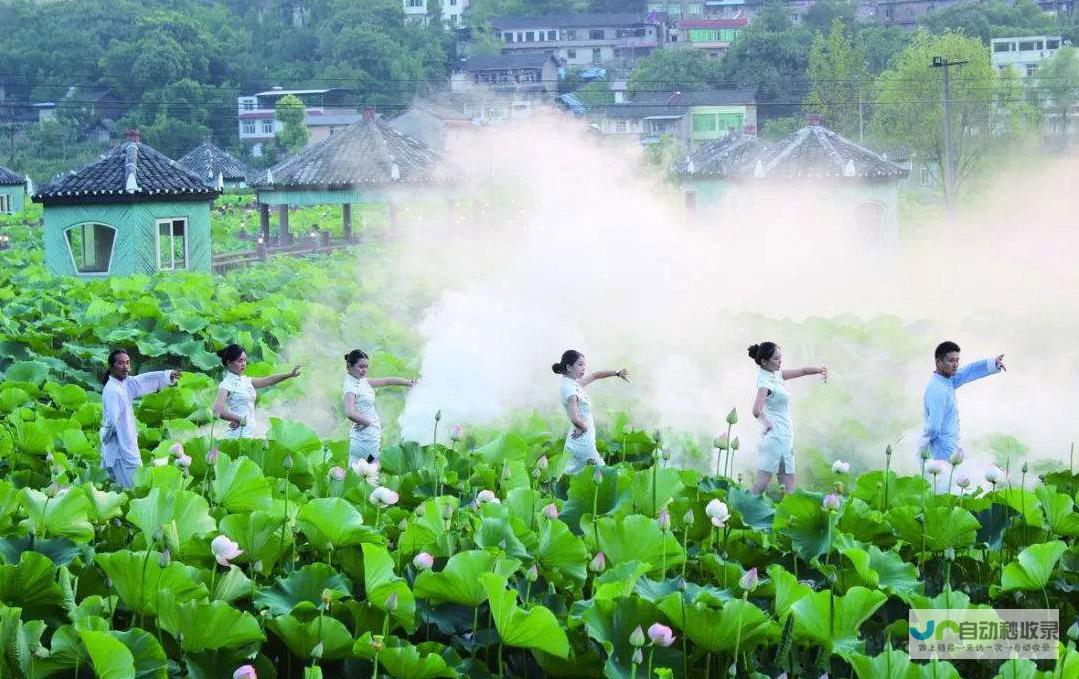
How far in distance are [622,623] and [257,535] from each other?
5.63 ft

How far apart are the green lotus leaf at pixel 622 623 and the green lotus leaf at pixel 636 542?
2.38 ft

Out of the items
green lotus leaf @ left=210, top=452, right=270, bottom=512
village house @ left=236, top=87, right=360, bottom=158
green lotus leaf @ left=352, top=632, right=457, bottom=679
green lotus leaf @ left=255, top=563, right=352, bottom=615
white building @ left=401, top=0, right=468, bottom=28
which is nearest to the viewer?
green lotus leaf @ left=352, top=632, right=457, bottom=679

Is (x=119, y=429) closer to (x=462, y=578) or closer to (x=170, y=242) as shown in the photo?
(x=462, y=578)

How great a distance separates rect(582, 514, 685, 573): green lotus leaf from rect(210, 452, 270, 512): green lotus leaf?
1866 mm

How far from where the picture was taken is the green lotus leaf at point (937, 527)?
6.88m

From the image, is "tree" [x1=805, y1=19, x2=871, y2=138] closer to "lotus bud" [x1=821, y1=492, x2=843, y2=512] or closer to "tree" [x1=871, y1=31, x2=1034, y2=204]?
"tree" [x1=871, y1=31, x2=1034, y2=204]

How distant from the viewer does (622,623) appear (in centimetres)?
578

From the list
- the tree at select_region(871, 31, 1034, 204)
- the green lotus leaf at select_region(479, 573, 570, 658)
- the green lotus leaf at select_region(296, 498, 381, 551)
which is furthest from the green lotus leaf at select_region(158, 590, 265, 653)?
the tree at select_region(871, 31, 1034, 204)

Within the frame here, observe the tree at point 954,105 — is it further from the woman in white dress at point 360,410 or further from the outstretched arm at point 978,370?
the woman in white dress at point 360,410

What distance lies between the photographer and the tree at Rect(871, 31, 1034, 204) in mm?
58869

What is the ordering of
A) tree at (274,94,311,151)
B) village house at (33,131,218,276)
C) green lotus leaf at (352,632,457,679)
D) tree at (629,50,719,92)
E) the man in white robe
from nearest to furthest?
green lotus leaf at (352,632,457,679) < the man in white robe < village house at (33,131,218,276) < tree at (274,94,311,151) < tree at (629,50,719,92)

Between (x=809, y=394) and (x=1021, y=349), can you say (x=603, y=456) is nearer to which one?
(x=809, y=394)

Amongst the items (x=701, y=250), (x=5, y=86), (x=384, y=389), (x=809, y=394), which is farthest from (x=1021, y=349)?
(x=5, y=86)

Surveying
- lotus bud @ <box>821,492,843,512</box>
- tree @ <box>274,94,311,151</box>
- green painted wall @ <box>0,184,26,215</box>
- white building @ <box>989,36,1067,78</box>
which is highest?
white building @ <box>989,36,1067,78</box>
